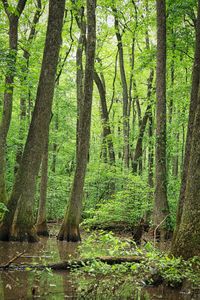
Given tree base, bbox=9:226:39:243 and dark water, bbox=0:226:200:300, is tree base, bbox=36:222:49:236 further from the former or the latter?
dark water, bbox=0:226:200:300

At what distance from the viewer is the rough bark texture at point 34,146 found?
1125 cm

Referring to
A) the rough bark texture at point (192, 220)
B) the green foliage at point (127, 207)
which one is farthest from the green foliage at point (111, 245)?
the green foliage at point (127, 207)

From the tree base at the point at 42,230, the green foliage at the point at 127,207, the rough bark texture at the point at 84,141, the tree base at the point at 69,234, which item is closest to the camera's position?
the tree base at the point at 69,234

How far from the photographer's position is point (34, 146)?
37.1ft

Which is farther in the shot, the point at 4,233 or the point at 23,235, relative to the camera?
the point at 23,235

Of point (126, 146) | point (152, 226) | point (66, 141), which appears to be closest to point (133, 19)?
point (126, 146)

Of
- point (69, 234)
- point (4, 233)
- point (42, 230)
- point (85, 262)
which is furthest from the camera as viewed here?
point (42, 230)

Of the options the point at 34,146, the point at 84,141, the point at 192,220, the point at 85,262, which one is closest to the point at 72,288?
the point at 85,262

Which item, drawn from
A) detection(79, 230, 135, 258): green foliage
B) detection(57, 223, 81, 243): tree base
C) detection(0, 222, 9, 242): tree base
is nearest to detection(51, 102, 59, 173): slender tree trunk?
detection(57, 223, 81, 243): tree base

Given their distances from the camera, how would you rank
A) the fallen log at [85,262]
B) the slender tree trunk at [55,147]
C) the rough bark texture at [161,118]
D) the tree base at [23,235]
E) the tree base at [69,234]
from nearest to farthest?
the fallen log at [85,262] < the tree base at [23,235] < the tree base at [69,234] < the rough bark texture at [161,118] < the slender tree trunk at [55,147]

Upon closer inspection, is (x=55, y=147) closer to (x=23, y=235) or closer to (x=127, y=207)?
(x=127, y=207)

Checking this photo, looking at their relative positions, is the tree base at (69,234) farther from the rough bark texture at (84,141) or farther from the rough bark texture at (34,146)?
the rough bark texture at (34,146)

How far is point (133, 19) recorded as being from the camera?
22625 mm

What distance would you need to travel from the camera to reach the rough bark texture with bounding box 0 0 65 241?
11250mm
